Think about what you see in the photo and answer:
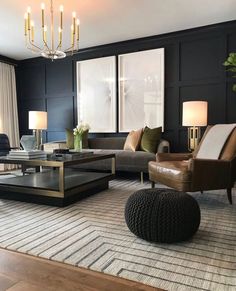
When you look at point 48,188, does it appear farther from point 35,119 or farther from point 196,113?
point 35,119

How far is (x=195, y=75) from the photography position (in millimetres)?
4387

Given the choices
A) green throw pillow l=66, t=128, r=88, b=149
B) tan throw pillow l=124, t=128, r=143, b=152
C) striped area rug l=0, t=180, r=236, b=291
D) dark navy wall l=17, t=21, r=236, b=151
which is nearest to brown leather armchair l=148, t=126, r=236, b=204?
striped area rug l=0, t=180, r=236, b=291

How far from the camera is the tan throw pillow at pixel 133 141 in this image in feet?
14.3

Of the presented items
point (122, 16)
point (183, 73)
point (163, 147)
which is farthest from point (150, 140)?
point (122, 16)

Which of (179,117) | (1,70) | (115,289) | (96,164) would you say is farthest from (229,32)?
(1,70)

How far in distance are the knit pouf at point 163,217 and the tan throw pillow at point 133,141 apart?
2.53 m

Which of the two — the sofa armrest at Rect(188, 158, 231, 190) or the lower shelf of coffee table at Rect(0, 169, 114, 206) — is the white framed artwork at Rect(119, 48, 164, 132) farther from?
the sofa armrest at Rect(188, 158, 231, 190)

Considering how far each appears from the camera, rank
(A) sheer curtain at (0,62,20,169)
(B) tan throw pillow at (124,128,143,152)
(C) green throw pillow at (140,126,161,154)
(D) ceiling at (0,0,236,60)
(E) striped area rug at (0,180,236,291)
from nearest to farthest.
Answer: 1. (E) striped area rug at (0,180,236,291)
2. (D) ceiling at (0,0,236,60)
3. (C) green throw pillow at (140,126,161,154)
4. (B) tan throw pillow at (124,128,143,152)
5. (A) sheer curtain at (0,62,20,169)

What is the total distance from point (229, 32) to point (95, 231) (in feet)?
12.5

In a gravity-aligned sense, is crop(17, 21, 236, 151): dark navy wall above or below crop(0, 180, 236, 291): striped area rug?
above

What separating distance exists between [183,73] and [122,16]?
1466 millimetres

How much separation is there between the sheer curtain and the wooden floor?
4518 mm

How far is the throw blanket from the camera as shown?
280cm

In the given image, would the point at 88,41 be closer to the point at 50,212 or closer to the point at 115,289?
the point at 50,212
